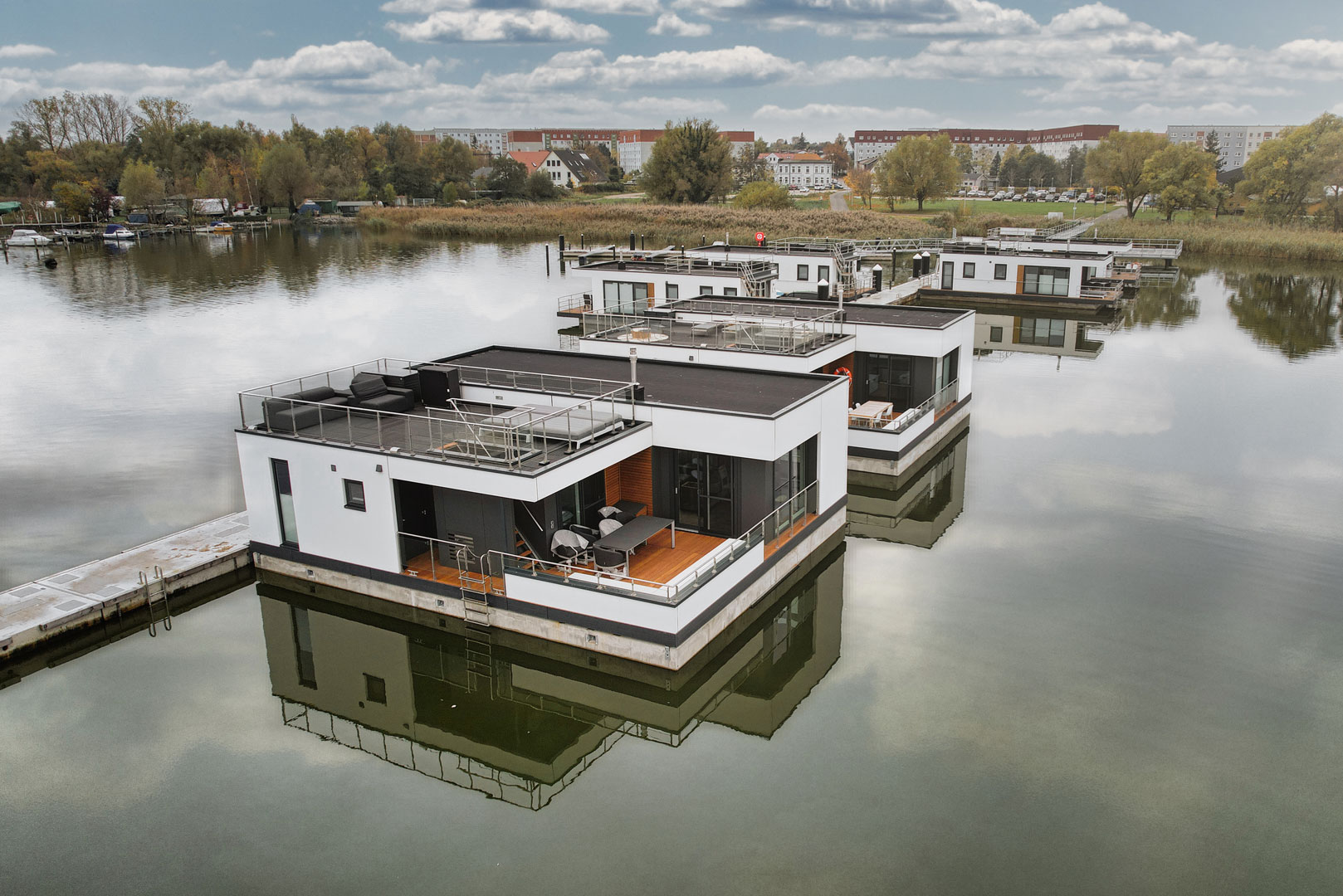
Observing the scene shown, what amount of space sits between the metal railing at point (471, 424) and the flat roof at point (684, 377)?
3.69 feet

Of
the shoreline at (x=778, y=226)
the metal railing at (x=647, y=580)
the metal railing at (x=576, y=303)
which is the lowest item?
the metal railing at (x=647, y=580)

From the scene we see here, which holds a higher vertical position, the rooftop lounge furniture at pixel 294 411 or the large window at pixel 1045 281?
the rooftop lounge furniture at pixel 294 411

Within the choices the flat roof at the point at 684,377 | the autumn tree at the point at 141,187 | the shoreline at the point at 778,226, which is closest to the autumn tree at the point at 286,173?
the autumn tree at the point at 141,187

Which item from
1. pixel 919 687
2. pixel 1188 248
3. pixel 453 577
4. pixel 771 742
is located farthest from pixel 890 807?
pixel 1188 248

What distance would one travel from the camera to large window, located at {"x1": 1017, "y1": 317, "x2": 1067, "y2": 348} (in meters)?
44.6

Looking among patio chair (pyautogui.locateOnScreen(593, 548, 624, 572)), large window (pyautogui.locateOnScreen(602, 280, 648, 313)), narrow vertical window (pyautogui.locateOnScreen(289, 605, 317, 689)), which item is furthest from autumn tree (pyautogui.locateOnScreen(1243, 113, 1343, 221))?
narrow vertical window (pyautogui.locateOnScreen(289, 605, 317, 689))

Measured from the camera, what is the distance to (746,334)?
26594 millimetres

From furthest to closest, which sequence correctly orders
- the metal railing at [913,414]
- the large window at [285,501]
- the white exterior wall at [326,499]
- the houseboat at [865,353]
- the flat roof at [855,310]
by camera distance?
the flat roof at [855,310], the houseboat at [865,353], the metal railing at [913,414], the large window at [285,501], the white exterior wall at [326,499]

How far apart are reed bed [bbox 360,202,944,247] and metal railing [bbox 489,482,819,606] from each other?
211 ft

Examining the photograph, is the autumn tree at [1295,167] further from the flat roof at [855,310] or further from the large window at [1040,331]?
the flat roof at [855,310]

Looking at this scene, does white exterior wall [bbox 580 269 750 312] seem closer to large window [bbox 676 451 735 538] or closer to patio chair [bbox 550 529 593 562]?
large window [bbox 676 451 735 538]

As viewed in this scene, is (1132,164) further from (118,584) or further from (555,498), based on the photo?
(118,584)

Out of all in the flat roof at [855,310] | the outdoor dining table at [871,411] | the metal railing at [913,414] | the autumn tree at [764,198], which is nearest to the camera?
the metal railing at [913,414]

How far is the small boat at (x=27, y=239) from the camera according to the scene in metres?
88.4
